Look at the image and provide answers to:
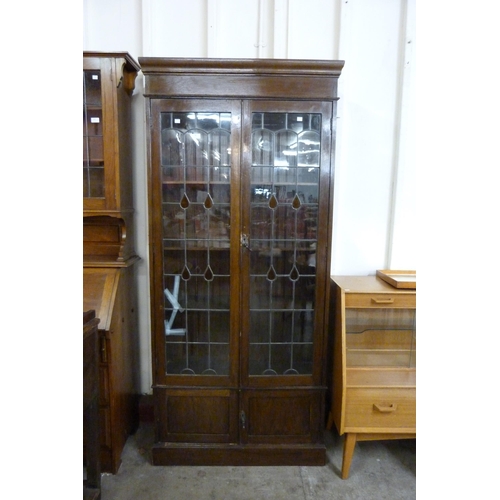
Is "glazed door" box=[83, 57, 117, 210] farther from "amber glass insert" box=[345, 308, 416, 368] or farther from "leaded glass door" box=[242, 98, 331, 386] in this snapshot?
"amber glass insert" box=[345, 308, 416, 368]

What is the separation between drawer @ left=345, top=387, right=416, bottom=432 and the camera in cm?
178

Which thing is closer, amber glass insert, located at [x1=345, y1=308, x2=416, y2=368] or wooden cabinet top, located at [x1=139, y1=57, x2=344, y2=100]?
wooden cabinet top, located at [x1=139, y1=57, x2=344, y2=100]

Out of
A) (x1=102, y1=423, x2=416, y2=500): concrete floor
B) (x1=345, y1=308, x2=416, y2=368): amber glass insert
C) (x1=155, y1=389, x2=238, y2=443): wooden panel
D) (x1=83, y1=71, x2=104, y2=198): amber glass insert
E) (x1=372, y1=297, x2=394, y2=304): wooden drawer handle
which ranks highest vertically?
(x1=83, y1=71, x2=104, y2=198): amber glass insert

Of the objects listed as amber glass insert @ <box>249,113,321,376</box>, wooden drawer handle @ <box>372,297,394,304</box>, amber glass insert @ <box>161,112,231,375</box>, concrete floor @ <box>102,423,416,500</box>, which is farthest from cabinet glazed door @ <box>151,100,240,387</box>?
wooden drawer handle @ <box>372,297,394,304</box>

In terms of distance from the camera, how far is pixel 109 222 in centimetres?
199

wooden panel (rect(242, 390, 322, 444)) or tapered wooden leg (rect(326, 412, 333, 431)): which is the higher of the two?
wooden panel (rect(242, 390, 322, 444))

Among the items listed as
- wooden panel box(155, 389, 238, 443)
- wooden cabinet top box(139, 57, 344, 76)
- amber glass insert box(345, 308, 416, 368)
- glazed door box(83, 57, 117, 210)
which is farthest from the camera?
amber glass insert box(345, 308, 416, 368)

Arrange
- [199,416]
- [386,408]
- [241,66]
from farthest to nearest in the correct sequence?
[199,416] < [386,408] < [241,66]

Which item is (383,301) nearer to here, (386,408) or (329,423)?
(386,408)

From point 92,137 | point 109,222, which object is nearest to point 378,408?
point 109,222

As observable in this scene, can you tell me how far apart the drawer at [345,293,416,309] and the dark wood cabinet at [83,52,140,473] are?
126 centimetres

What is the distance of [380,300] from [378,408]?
55 cm

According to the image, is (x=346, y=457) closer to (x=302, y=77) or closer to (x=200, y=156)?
(x=200, y=156)
